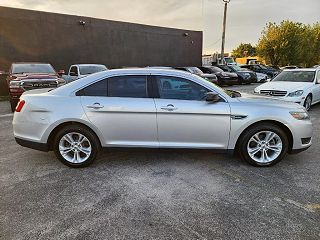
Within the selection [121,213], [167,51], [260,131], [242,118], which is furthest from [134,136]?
[167,51]

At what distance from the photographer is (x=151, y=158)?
170 inches

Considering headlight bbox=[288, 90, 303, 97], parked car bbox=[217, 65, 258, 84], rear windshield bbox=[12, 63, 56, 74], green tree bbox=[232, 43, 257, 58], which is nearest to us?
headlight bbox=[288, 90, 303, 97]

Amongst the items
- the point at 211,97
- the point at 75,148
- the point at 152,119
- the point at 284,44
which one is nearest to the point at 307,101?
the point at 211,97

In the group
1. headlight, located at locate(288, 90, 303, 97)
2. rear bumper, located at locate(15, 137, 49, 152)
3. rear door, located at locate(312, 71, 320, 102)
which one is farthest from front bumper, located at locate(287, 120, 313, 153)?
rear door, located at locate(312, 71, 320, 102)

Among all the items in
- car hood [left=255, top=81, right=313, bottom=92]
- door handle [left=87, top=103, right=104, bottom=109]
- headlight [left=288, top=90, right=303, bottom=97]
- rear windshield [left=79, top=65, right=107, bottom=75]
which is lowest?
headlight [left=288, top=90, right=303, bottom=97]

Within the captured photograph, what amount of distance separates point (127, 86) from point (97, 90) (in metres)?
0.48

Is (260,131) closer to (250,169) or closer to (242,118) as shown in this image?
(242,118)

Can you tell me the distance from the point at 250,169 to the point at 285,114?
1025mm

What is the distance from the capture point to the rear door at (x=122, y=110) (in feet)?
12.3

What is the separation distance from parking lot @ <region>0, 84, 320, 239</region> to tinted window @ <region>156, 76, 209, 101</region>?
1078 millimetres

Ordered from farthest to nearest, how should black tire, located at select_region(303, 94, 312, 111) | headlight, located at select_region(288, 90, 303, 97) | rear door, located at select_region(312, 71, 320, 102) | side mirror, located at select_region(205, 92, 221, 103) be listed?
rear door, located at select_region(312, 71, 320, 102), black tire, located at select_region(303, 94, 312, 111), headlight, located at select_region(288, 90, 303, 97), side mirror, located at select_region(205, 92, 221, 103)

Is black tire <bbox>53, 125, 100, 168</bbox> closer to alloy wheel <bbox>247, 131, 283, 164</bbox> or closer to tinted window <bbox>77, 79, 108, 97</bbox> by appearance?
tinted window <bbox>77, 79, 108, 97</bbox>

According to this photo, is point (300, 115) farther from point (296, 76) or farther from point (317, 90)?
point (296, 76)

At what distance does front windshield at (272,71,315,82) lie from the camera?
8891mm
